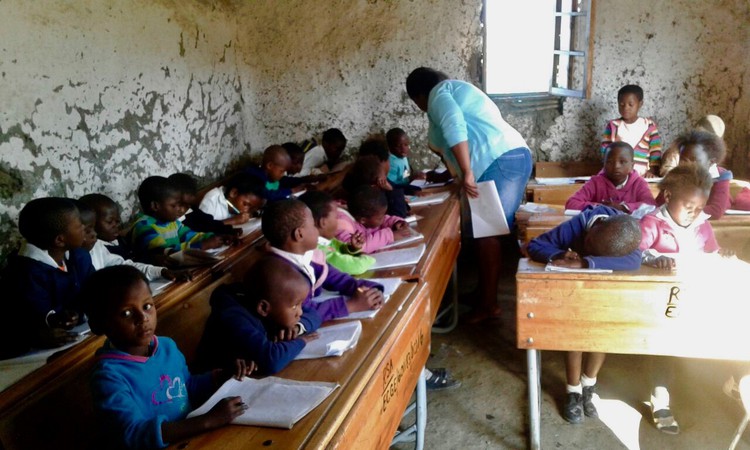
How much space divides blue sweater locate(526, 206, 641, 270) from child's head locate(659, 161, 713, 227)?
25 cm

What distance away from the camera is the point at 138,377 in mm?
1212

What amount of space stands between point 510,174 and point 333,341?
204cm

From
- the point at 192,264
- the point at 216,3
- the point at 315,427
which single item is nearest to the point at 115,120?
the point at 192,264

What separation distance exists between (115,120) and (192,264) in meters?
1.51

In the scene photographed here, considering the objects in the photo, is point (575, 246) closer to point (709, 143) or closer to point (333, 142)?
point (709, 143)

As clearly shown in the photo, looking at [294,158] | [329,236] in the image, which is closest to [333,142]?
[294,158]

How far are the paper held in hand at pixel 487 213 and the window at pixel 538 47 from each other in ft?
5.73

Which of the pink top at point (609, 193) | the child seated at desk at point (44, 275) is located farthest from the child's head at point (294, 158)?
the child seated at desk at point (44, 275)

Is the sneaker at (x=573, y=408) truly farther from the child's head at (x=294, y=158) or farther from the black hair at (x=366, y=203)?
the child's head at (x=294, y=158)

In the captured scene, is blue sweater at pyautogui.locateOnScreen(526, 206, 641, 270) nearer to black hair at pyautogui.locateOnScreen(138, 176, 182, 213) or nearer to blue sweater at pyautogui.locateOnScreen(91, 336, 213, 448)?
blue sweater at pyautogui.locateOnScreen(91, 336, 213, 448)

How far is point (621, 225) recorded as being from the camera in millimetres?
2043

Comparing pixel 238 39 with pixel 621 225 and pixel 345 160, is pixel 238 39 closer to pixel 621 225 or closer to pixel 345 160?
pixel 345 160

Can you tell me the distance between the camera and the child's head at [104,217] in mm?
2448

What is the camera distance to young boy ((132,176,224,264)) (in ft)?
8.16
